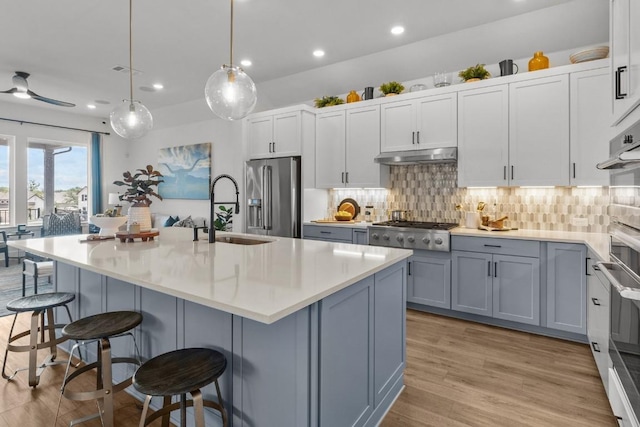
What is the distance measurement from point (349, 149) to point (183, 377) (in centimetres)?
359

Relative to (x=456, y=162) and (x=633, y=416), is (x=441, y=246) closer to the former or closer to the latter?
(x=456, y=162)

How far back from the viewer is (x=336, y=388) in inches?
61.1

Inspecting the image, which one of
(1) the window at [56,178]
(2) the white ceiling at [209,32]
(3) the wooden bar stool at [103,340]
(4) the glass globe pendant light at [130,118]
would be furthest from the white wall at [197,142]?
(3) the wooden bar stool at [103,340]

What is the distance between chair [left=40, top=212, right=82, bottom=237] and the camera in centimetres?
564

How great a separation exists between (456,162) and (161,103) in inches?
214

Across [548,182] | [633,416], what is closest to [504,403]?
[633,416]

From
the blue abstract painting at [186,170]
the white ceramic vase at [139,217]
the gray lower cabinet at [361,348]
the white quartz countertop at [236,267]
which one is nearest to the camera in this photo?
the white quartz countertop at [236,267]

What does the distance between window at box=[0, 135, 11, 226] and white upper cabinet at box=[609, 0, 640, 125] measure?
880 centimetres

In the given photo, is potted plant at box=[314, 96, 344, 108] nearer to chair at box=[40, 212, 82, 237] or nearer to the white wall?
the white wall

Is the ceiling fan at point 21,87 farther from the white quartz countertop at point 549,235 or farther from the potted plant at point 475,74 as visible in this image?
the white quartz countertop at point 549,235

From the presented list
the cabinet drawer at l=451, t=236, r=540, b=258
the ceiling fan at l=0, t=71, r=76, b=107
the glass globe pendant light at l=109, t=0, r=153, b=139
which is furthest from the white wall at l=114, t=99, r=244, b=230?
the cabinet drawer at l=451, t=236, r=540, b=258

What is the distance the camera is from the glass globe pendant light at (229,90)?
2287mm

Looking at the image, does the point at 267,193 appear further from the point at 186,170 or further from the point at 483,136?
the point at 186,170

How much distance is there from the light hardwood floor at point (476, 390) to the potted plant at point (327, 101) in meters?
3.10
